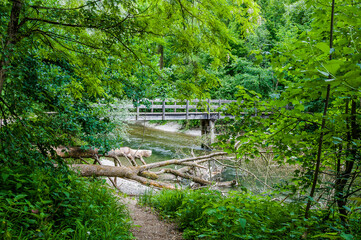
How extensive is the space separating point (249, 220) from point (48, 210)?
6.50 ft

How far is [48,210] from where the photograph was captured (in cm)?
227

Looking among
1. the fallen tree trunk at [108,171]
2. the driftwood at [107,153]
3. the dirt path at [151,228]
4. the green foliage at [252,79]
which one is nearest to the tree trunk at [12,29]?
the dirt path at [151,228]

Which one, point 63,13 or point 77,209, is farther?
point 77,209

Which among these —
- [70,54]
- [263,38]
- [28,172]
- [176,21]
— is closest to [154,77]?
[70,54]

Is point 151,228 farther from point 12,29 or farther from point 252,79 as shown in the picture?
point 252,79

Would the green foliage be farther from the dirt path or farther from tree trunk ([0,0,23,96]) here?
tree trunk ([0,0,23,96])

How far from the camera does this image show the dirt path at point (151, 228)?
327cm

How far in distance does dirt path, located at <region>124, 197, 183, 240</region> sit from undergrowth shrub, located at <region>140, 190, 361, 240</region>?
0.52 ft

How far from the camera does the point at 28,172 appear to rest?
2645 mm

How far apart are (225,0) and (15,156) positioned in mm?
2613

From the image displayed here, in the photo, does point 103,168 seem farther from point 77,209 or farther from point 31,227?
point 31,227

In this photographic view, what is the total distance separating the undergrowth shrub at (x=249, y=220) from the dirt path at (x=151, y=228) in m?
0.16

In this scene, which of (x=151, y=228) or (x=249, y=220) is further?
(x=151, y=228)

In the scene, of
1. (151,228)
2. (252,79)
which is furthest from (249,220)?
(252,79)
